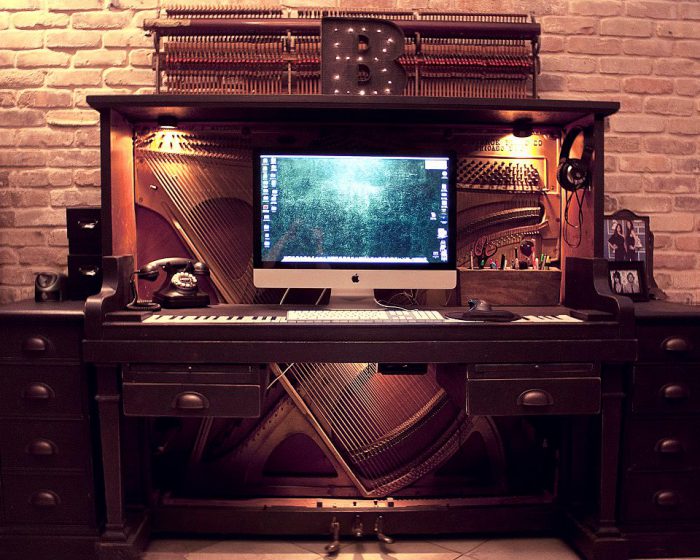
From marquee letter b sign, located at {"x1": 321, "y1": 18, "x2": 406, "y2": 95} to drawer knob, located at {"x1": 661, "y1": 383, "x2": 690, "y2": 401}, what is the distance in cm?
139

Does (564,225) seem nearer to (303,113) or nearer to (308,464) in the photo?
(303,113)

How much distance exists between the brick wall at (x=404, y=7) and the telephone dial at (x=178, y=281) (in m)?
0.64

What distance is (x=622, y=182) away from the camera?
2695mm

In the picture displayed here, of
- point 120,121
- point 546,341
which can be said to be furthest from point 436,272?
point 120,121

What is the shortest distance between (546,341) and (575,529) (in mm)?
778

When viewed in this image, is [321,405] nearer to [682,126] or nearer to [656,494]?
[656,494]

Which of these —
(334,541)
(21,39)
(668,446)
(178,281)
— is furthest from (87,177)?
(668,446)

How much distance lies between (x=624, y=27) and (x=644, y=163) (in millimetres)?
596

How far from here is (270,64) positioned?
241 centimetres

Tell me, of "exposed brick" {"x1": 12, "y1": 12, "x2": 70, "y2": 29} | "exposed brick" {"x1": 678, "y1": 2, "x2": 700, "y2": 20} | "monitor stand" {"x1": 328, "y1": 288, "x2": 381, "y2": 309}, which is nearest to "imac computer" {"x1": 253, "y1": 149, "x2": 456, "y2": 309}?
→ "monitor stand" {"x1": 328, "y1": 288, "x2": 381, "y2": 309}

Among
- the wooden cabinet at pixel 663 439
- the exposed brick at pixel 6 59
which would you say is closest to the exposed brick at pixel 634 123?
the wooden cabinet at pixel 663 439

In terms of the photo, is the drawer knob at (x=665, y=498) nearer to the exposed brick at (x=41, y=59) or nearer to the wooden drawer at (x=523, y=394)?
the wooden drawer at (x=523, y=394)

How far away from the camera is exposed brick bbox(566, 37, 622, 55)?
8.77ft

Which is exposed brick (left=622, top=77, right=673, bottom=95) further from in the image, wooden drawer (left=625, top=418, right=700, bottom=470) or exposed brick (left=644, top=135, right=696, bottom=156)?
wooden drawer (left=625, top=418, right=700, bottom=470)
